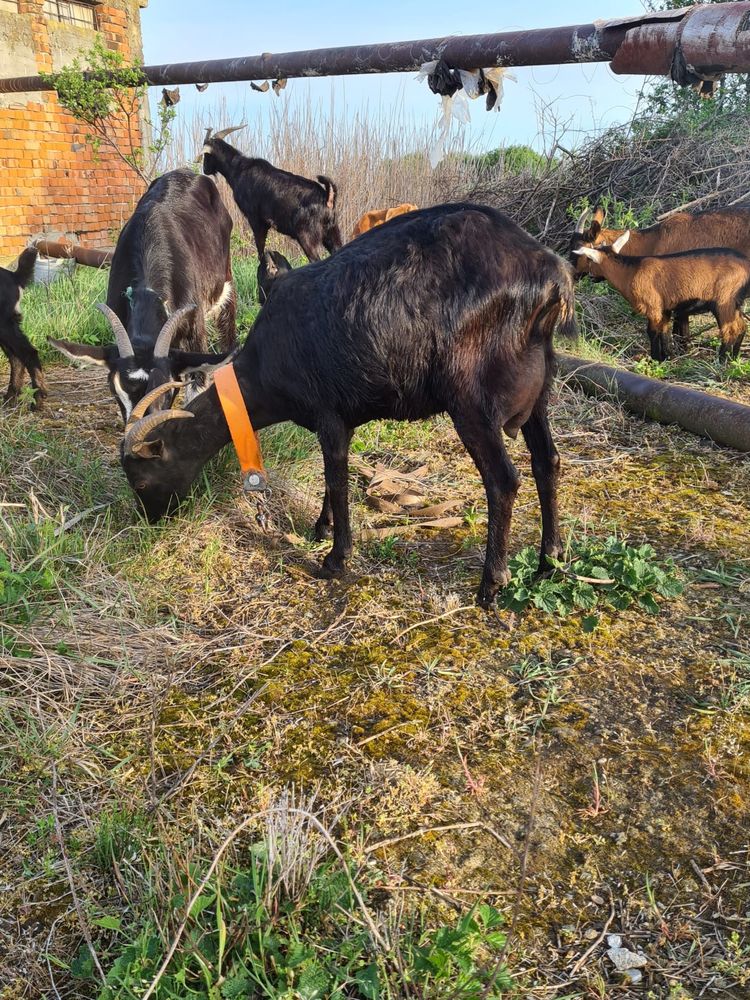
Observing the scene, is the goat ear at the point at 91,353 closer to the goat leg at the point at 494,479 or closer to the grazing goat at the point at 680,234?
the goat leg at the point at 494,479

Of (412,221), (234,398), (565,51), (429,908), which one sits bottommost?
(429,908)

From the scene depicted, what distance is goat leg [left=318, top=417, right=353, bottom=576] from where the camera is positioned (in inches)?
138

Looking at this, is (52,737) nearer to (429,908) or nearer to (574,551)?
(429,908)

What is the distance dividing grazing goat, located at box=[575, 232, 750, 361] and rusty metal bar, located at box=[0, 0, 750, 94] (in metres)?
3.21

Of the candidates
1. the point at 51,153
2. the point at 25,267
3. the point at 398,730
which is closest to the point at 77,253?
the point at 25,267

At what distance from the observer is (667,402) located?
5.21 m

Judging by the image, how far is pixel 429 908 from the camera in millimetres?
1992

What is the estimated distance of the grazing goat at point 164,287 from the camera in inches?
168

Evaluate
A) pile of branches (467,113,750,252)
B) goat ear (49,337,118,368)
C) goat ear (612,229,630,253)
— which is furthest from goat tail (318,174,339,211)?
goat ear (49,337,118,368)

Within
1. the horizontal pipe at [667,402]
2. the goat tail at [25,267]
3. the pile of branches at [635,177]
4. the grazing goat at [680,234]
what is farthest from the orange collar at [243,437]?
the pile of branches at [635,177]

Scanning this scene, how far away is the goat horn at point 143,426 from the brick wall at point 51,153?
882cm

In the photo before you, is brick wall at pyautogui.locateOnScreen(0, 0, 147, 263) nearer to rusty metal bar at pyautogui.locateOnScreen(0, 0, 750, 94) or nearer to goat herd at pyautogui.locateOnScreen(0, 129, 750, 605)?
rusty metal bar at pyautogui.locateOnScreen(0, 0, 750, 94)

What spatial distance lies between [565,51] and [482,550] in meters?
2.42

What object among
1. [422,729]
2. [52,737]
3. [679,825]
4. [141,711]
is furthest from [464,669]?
[52,737]
